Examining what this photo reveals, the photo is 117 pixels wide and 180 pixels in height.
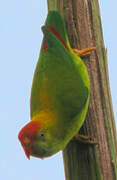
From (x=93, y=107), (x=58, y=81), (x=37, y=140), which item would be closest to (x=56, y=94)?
(x=58, y=81)

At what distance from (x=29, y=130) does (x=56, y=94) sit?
0.41 metres

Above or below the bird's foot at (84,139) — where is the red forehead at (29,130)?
above

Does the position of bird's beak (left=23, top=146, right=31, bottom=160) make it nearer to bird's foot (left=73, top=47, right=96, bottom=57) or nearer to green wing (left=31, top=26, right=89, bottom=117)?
green wing (left=31, top=26, right=89, bottom=117)

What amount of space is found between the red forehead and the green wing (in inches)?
11.0

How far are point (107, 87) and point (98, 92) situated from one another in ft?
0.29

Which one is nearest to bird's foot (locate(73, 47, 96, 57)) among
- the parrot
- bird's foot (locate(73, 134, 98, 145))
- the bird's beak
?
the parrot

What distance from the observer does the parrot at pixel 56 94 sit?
8.69ft

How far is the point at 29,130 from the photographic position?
100 inches

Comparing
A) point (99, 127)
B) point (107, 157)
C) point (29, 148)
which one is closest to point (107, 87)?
point (99, 127)

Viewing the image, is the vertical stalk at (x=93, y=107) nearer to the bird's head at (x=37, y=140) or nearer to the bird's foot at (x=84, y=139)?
the bird's foot at (x=84, y=139)

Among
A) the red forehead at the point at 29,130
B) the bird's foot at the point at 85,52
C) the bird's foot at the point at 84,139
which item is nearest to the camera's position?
the red forehead at the point at 29,130

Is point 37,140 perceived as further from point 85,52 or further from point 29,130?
point 85,52

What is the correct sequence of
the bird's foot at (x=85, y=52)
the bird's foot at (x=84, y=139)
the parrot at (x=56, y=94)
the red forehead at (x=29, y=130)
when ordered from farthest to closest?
the bird's foot at (x=85, y=52)
the bird's foot at (x=84, y=139)
the parrot at (x=56, y=94)
the red forehead at (x=29, y=130)

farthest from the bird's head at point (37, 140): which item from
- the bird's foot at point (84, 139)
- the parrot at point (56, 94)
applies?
the bird's foot at point (84, 139)
